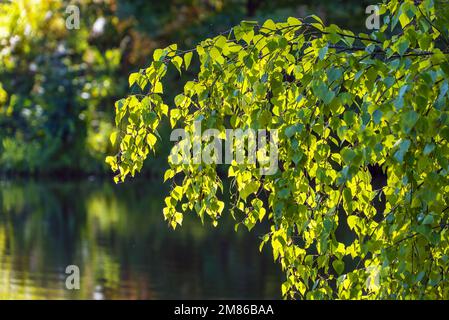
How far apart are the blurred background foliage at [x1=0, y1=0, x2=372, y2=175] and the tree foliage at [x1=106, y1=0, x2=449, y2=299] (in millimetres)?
23927

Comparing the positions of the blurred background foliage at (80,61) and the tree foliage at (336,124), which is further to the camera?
the blurred background foliage at (80,61)

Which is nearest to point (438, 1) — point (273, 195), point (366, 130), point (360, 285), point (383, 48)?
point (383, 48)

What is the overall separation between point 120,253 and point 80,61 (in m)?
15.8

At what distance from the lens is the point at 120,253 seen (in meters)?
→ 15.9

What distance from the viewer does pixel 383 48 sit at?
3.76m

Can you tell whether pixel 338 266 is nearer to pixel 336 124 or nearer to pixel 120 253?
pixel 336 124

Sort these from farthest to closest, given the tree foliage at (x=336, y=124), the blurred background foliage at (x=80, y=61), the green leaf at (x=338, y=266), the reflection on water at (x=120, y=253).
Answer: the blurred background foliage at (x=80, y=61) → the reflection on water at (x=120, y=253) → the green leaf at (x=338, y=266) → the tree foliage at (x=336, y=124)

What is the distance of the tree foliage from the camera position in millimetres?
3562

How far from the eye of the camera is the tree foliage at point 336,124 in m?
3.56

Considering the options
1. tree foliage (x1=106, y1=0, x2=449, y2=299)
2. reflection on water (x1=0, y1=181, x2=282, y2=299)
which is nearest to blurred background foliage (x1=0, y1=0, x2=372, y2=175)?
reflection on water (x1=0, y1=181, x2=282, y2=299)

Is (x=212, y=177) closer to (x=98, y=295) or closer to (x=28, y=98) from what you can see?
(x=98, y=295)

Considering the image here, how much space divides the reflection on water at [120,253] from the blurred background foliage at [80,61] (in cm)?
533

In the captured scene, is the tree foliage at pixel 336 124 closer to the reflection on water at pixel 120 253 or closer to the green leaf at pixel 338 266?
the green leaf at pixel 338 266

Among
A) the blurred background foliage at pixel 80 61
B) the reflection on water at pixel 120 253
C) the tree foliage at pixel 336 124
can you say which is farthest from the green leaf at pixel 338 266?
the blurred background foliage at pixel 80 61
